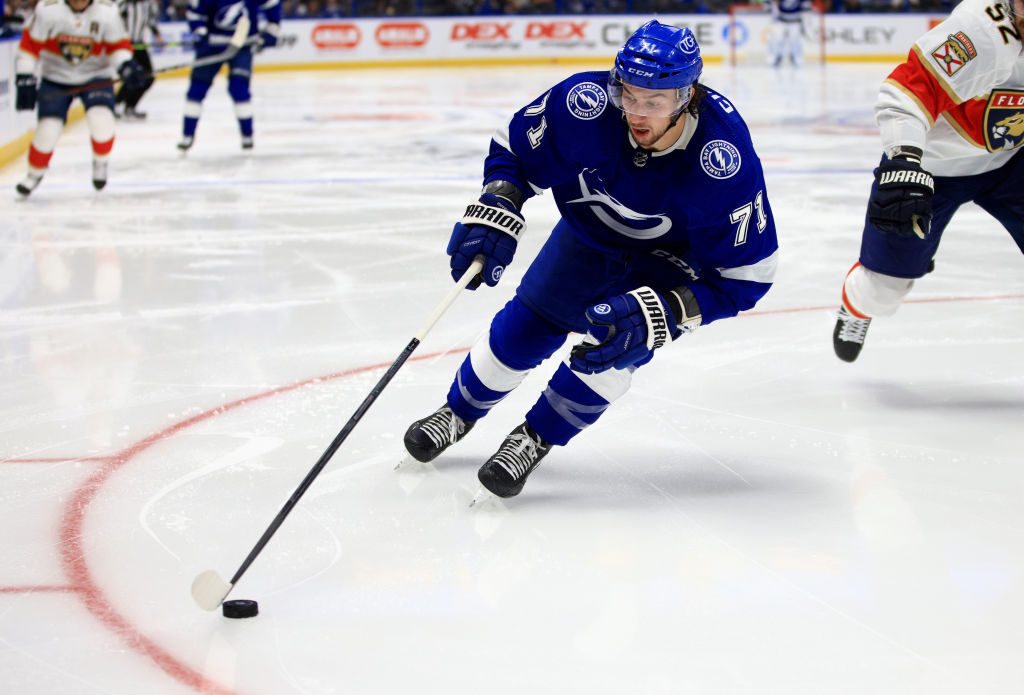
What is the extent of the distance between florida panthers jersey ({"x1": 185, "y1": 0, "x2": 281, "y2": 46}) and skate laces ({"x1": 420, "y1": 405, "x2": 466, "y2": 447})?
666cm

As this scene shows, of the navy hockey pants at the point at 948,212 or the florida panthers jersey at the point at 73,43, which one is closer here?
the navy hockey pants at the point at 948,212

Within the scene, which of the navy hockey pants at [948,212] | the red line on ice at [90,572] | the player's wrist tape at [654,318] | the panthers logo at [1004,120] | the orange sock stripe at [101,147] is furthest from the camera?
the orange sock stripe at [101,147]

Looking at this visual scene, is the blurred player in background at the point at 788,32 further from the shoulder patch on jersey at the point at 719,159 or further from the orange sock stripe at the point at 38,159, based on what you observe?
the shoulder patch on jersey at the point at 719,159

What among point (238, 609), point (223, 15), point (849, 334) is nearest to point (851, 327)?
point (849, 334)

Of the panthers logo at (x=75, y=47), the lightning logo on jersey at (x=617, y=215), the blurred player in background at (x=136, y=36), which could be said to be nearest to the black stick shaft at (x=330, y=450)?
the lightning logo on jersey at (x=617, y=215)

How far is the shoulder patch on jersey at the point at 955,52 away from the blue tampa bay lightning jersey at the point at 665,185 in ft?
2.48

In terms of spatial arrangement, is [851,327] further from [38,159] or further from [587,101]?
[38,159]

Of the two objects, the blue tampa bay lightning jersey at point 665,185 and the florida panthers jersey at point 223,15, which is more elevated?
the blue tampa bay lightning jersey at point 665,185

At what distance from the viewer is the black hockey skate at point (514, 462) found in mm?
2383

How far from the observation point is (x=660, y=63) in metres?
2.07

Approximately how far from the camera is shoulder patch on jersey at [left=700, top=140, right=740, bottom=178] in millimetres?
2148

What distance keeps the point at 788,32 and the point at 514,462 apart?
1491cm

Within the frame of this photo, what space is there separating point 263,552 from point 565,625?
0.60 meters

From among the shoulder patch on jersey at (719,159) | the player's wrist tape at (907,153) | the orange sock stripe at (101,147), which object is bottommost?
the orange sock stripe at (101,147)
